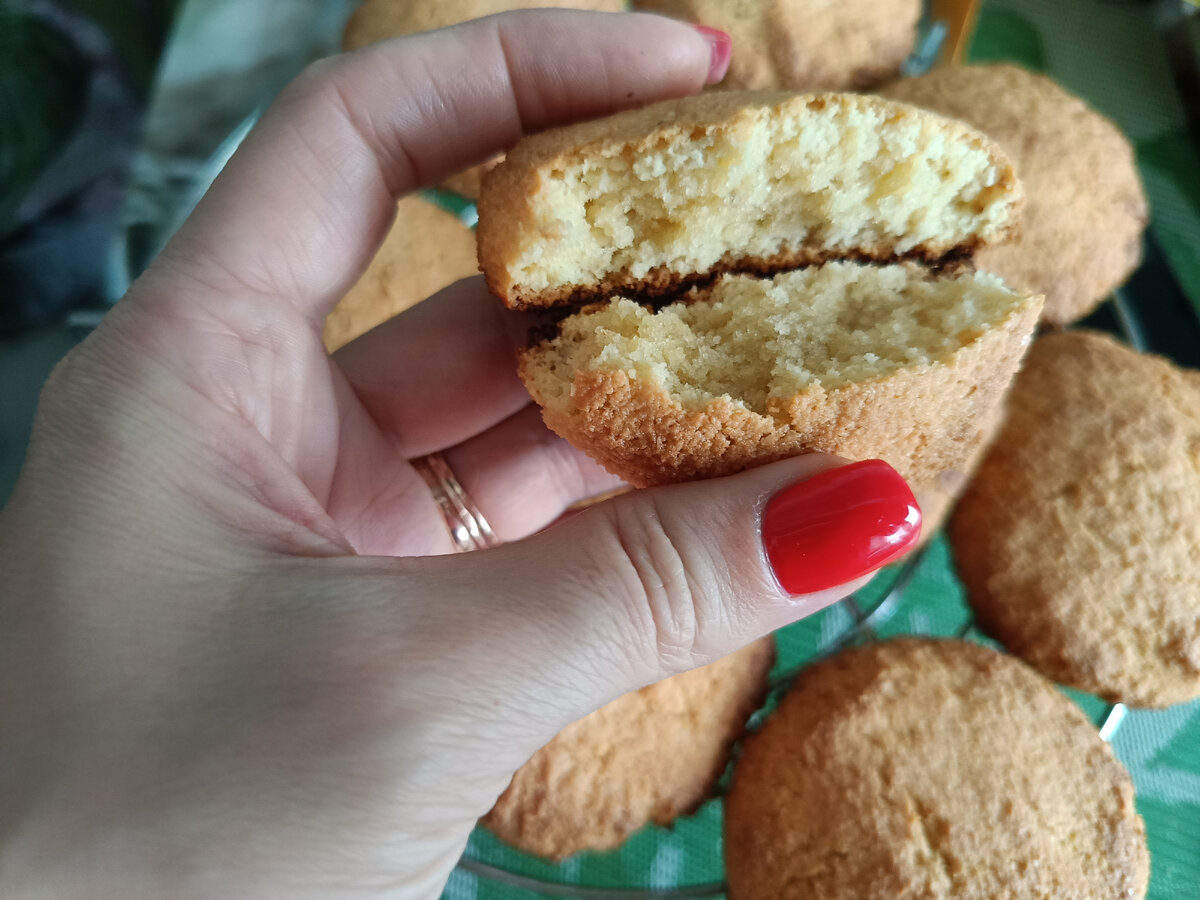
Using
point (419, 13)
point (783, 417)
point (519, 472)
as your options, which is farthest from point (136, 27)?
point (783, 417)

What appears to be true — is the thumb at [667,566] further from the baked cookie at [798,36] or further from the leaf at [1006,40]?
the leaf at [1006,40]

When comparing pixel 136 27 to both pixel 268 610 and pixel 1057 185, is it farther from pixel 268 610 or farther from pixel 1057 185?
pixel 1057 185

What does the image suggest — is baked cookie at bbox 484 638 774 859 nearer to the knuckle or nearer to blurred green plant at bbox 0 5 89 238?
the knuckle

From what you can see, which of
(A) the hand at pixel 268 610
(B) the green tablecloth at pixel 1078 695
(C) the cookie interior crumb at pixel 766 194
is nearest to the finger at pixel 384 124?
(A) the hand at pixel 268 610

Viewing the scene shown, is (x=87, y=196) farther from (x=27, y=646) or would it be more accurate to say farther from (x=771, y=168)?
(x=771, y=168)

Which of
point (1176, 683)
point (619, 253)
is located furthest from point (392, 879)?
point (1176, 683)

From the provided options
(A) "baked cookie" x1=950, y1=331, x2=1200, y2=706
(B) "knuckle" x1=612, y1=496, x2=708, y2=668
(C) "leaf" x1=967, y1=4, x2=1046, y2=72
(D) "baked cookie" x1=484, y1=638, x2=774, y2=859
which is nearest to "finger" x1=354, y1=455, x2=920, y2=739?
(B) "knuckle" x1=612, y1=496, x2=708, y2=668
